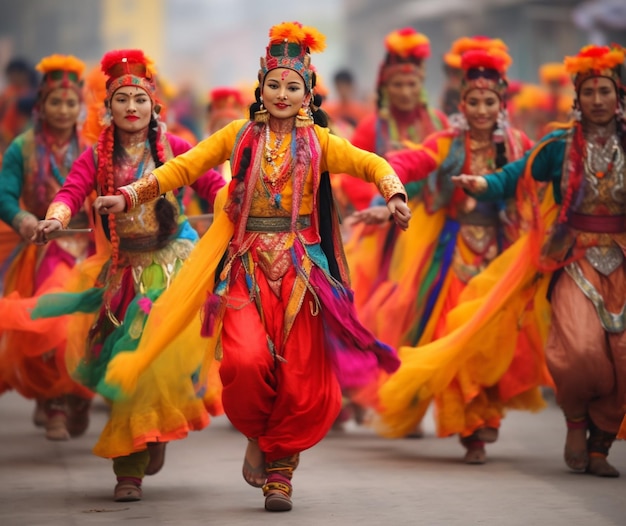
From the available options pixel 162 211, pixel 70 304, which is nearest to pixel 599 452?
pixel 162 211

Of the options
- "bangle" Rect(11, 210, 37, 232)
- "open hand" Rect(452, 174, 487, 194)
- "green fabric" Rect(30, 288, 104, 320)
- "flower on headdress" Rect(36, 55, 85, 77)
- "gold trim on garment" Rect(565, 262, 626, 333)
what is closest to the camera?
"green fabric" Rect(30, 288, 104, 320)

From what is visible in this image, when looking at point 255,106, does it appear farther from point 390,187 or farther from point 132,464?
point 132,464

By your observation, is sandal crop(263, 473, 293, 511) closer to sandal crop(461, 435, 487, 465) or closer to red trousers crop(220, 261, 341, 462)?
red trousers crop(220, 261, 341, 462)

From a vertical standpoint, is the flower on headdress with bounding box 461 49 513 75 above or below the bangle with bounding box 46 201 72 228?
above

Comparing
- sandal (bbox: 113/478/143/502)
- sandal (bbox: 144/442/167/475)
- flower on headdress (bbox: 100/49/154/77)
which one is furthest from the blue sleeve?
sandal (bbox: 113/478/143/502)

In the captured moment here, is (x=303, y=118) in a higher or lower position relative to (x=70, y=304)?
higher

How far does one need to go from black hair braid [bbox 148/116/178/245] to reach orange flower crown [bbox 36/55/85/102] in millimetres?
2135

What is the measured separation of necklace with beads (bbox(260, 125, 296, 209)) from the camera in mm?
7383

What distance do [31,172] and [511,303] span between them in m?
3.17

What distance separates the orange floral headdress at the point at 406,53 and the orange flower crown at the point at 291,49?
3861 millimetres

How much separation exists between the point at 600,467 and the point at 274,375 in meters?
2.04

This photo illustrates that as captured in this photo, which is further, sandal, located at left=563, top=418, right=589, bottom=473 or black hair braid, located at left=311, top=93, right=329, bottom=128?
sandal, located at left=563, top=418, right=589, bottom=473

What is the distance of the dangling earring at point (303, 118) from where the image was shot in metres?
7.49

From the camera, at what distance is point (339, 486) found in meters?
8.04
